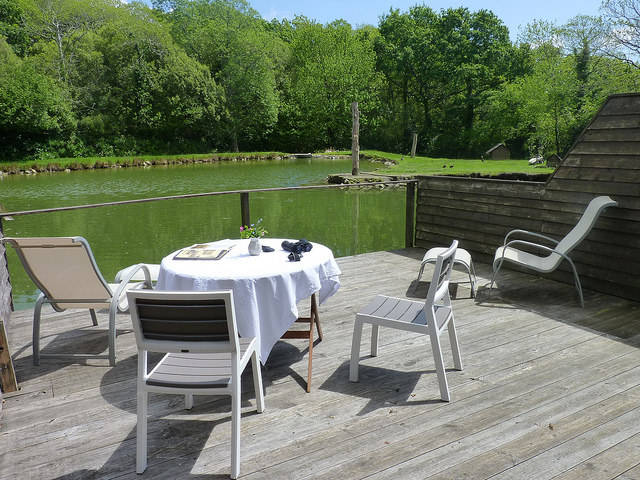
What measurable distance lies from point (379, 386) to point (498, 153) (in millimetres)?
33134

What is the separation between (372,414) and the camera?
2.38m

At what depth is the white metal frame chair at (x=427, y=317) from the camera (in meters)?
2.46

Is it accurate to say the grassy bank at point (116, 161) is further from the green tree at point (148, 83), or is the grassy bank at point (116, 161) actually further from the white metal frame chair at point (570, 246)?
the white metal frame chair at point (570, 246)

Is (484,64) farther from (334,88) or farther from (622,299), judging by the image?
(622,299)

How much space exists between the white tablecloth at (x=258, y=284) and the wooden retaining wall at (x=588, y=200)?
306 centimetres

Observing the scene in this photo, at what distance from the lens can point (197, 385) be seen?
6.17ft

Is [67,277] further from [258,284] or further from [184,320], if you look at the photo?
[184,320]

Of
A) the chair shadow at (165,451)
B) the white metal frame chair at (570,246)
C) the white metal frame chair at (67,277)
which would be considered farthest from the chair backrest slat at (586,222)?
the white metal frame chair at (67,277)

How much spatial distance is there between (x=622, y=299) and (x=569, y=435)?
258 centimetres

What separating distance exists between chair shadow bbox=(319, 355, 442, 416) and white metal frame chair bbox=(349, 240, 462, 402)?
0.25 ft

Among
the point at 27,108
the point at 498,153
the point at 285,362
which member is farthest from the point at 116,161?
the point at 285,362

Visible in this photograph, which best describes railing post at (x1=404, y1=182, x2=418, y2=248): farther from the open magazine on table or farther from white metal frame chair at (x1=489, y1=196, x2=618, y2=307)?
the open magazine on table

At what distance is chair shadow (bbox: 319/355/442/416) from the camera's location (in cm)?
250

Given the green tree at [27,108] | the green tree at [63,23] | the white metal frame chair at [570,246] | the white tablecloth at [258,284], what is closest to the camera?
the white tablecloth at [258,284]
